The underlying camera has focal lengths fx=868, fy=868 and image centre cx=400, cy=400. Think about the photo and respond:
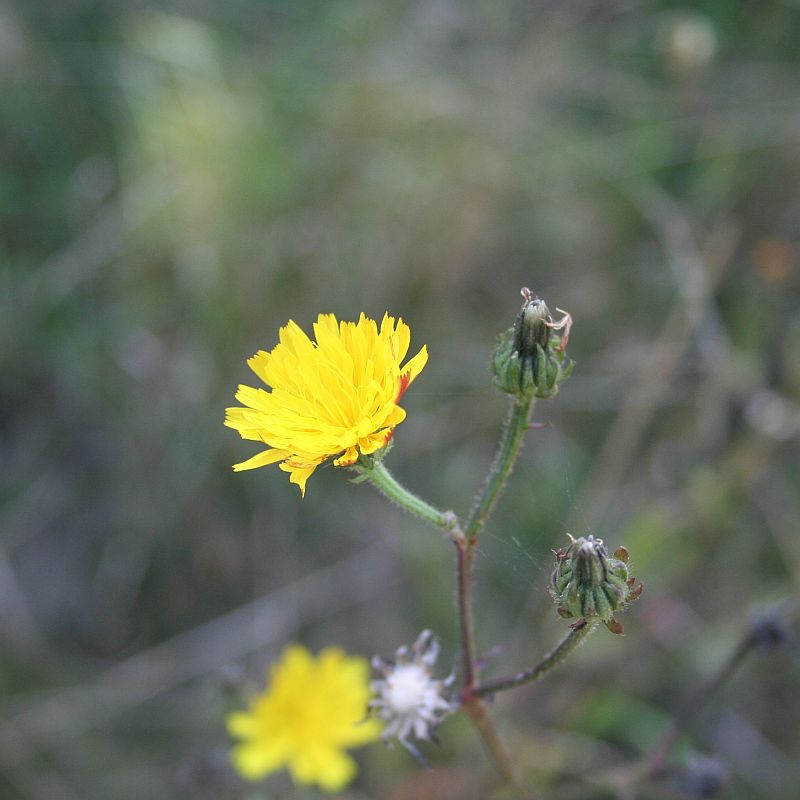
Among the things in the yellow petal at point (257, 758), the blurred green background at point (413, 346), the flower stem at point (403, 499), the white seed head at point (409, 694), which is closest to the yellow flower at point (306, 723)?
the yellow petal at point (257, 758)

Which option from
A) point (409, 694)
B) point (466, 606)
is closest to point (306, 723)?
point (409, 694)

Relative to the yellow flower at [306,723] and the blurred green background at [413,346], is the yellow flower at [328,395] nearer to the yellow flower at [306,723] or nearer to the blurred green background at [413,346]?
the yellow flower at [306,723]

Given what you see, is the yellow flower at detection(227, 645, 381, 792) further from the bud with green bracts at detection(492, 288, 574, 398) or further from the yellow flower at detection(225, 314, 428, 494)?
the bud with green bracts at detection(492, 288, 574, 398)

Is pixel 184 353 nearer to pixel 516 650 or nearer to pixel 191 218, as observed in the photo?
pixel 191 218

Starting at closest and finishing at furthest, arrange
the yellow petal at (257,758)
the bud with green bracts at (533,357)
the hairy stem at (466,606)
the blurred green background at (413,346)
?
the bud with green bracts at (533,357)
the hairy stem at (466,606)
the yellow petal at (257,758)
the blurred green background at (413,346)

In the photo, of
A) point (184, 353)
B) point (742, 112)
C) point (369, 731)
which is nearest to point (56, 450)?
point (184, 353)

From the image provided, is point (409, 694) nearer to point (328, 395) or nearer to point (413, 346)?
point (328, 395)
